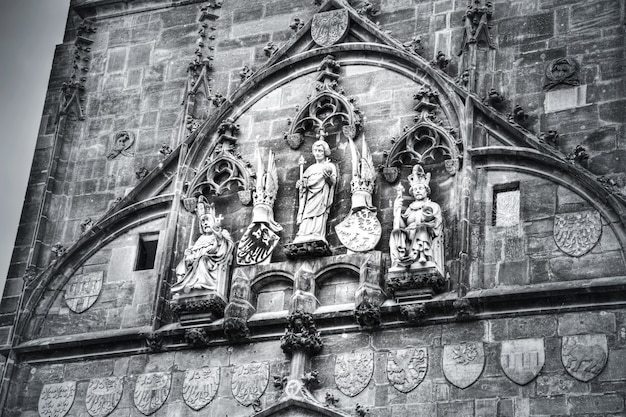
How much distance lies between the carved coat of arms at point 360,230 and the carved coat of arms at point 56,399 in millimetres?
4499

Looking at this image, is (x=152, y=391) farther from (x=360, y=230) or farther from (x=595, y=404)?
(x=595, y=404)

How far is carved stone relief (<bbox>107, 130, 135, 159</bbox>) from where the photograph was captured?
912 inches

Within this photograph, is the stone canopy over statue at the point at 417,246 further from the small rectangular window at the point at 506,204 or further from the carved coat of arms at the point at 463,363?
the carved coat of arms at the point at 463,363

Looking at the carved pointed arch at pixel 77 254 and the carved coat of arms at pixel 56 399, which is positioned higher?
the carved pointed arch at pixel 77 254

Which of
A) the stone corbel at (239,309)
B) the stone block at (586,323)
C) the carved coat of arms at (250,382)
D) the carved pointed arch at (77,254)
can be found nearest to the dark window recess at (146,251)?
the carved pointed arch at (77,254)

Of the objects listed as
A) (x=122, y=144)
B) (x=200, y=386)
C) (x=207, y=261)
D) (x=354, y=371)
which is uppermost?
(x=122, y=144)

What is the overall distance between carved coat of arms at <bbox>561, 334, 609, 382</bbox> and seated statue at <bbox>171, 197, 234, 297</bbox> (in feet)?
16.7

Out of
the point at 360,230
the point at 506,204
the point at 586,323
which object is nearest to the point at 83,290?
the point at 360,230

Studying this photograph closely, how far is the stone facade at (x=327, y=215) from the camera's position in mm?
18875

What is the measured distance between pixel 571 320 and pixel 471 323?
1327 millimetres

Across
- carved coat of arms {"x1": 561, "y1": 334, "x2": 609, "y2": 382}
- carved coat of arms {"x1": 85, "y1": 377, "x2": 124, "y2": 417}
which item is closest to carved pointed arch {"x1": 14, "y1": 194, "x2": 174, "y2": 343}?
carved coat of arms {"x1": 85, "y1": 377, "x2": 124, "y2": 417}

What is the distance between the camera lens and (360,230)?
2039cm

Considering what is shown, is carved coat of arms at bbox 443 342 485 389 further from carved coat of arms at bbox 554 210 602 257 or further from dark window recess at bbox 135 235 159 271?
dark window recess at bbox 135 235 159 271

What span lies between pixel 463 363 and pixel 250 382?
9.91 feet
